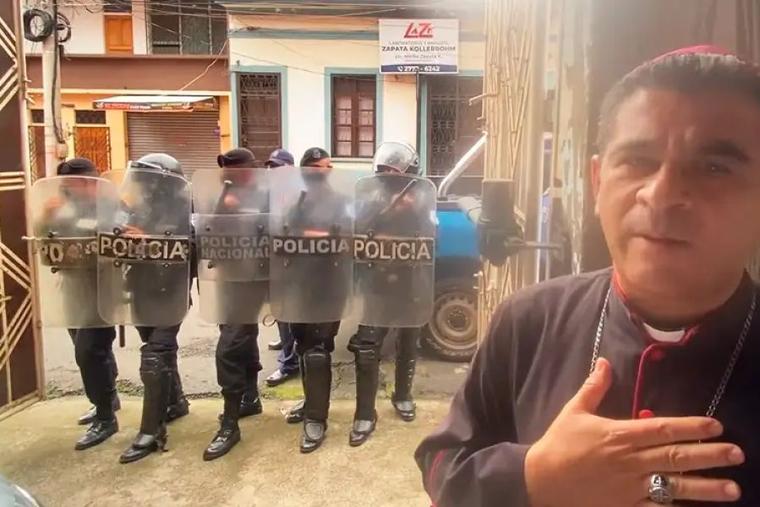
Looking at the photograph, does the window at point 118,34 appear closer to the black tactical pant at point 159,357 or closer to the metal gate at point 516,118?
the metal gate at point 516,118

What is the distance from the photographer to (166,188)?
12.8 ft

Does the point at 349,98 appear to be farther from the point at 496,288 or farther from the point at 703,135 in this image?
the point at 703,135

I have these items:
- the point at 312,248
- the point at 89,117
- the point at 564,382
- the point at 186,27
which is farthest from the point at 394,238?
the point at 89,117

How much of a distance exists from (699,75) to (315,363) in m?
3.39

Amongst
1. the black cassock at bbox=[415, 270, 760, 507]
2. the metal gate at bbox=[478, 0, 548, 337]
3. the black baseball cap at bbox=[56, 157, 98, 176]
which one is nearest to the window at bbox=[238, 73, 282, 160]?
the metal gate at bbox=[478, 0, 548, 337]

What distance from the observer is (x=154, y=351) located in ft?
13.4

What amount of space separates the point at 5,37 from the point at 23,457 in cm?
274

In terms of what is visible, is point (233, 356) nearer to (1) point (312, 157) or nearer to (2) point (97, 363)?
(2) point (97, 363)

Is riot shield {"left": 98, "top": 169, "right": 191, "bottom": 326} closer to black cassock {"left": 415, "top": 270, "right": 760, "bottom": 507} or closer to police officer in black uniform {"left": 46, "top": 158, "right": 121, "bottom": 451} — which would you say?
police officer in black uniform {"left": 46, "top": 158, "right": 121, "bottom": 451}

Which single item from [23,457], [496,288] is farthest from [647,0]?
[23,457]

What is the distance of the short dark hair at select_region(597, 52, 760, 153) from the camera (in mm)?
1010

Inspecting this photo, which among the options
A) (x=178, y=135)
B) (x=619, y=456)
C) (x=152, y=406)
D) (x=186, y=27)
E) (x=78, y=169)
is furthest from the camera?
(x=178, y=135)

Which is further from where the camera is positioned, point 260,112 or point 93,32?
point 93,32

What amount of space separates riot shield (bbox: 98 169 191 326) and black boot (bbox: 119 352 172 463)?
0.27 metres
